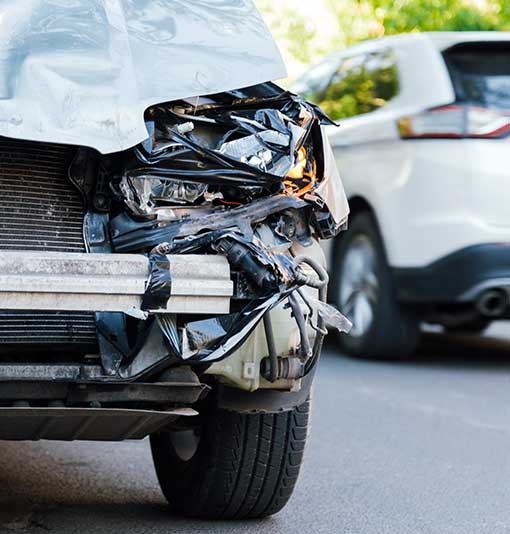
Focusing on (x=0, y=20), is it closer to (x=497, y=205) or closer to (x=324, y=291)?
(x=324, y=291)

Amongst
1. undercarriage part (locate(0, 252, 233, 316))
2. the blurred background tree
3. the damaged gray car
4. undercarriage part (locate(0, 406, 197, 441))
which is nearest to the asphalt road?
undercarriage part (locate(0, 406, 197, 441))

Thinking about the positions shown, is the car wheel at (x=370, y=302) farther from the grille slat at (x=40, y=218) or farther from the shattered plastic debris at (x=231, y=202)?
the grille slat at (x=40, y=218)

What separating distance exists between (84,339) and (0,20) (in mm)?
954

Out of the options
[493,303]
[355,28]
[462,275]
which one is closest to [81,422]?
[462,275]

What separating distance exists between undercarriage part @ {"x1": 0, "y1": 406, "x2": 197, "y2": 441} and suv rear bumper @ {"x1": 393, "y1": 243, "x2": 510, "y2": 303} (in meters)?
3.71

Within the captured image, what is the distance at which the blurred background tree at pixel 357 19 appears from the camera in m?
14.8

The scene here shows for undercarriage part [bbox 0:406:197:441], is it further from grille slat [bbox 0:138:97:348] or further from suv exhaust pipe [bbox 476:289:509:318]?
suv exhaust pipe [bbox 476:289:509:318]

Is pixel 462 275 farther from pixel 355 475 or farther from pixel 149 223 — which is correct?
pixel 149 223

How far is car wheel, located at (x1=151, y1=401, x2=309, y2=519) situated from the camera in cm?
406

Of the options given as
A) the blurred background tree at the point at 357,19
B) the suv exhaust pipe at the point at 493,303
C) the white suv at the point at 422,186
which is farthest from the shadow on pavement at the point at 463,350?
the blurred background tree at the point at 357,19

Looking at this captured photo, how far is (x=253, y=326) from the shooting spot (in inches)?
135

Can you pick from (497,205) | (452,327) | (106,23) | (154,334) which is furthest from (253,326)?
(452,327)

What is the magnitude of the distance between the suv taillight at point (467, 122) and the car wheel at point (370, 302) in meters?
0.93

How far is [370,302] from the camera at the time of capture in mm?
8102
